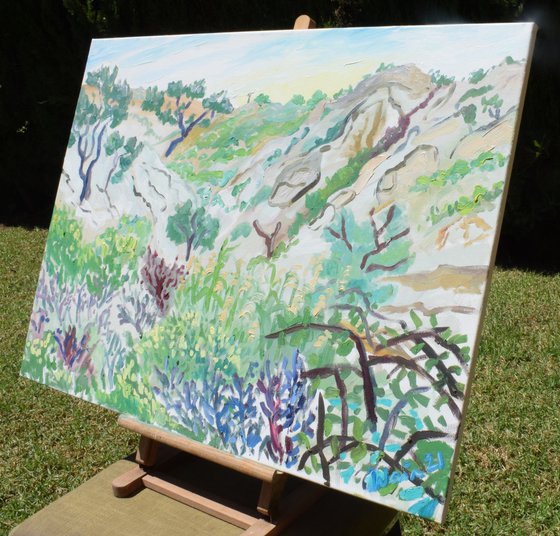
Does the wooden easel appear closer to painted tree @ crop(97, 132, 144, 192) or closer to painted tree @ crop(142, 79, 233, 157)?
painted tree @ crop(142, 79, 233, 157)

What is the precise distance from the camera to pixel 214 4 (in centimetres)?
504

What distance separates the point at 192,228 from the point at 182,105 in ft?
0.93

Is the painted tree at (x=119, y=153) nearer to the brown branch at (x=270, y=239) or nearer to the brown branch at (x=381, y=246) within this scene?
the brown branch at (x=270, y=239)

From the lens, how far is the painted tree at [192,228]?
1.59 meters

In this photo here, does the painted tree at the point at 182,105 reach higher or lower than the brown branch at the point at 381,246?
higher

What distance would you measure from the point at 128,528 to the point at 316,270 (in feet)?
2.13

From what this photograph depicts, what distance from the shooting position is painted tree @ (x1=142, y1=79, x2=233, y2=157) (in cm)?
164

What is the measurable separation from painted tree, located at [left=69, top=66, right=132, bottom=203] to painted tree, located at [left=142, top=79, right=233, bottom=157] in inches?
3.4

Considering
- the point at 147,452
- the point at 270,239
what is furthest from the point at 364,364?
the point at 147,452

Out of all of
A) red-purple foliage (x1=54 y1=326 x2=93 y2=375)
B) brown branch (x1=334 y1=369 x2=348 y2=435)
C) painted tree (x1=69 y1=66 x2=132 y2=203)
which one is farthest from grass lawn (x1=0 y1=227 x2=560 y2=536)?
painted tree (x1=69 y1=66 x2=132 y2=203)

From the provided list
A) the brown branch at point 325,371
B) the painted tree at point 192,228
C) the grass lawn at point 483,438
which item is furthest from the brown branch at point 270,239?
the grass lawn at point 483,438

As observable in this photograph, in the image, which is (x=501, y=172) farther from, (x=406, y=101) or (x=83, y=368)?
(x=83, y=368)

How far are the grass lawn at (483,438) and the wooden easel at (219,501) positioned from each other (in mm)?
870

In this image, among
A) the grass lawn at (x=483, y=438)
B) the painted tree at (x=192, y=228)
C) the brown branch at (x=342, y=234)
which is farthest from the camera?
the grass lawn at (x=483, y=438)
